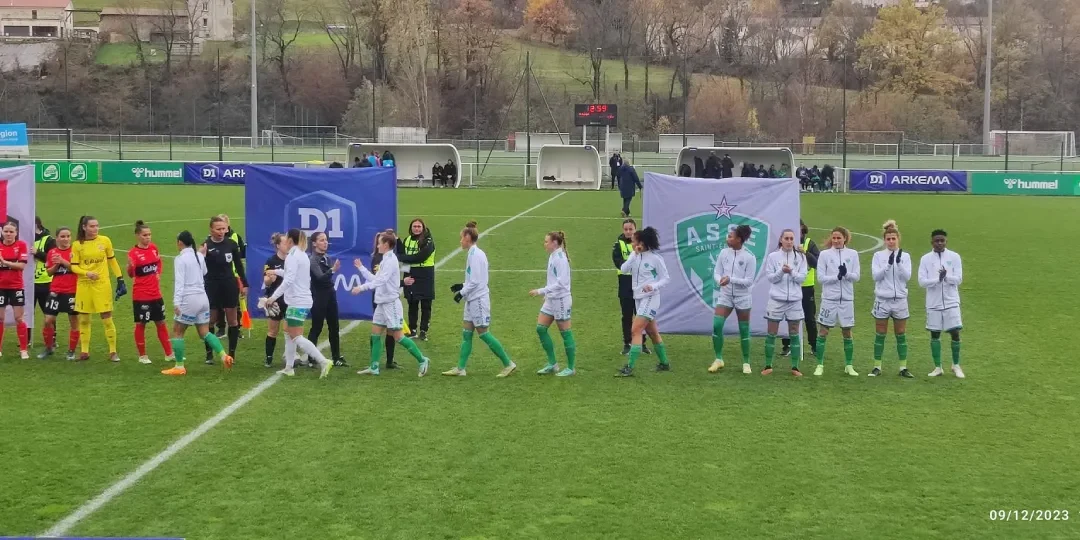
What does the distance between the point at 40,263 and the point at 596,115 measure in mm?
35886

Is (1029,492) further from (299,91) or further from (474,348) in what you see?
(299,91)

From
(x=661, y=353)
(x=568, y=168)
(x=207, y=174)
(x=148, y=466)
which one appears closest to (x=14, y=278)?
(x=148, y=466)

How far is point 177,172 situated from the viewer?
50.3m

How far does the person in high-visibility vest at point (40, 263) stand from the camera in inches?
554

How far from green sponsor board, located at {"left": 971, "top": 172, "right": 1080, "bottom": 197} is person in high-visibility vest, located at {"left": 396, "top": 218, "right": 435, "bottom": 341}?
129 ft

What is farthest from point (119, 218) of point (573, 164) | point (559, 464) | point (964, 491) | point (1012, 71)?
point (1012, 71)

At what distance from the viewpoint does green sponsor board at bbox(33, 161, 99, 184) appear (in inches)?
1937

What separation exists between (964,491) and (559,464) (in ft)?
10.9

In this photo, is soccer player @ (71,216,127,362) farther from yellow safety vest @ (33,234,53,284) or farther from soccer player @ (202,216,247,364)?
yellow safety vest @ (33,234,53,284)

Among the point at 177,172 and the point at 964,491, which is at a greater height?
the point at 177,172

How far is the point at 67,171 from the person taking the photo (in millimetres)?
49375

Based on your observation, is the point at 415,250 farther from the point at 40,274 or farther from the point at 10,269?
the point at 10,269

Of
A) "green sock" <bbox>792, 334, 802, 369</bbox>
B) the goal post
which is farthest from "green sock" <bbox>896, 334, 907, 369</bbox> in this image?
the goal post
